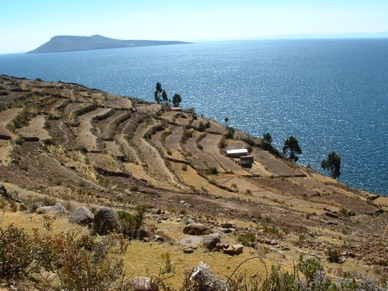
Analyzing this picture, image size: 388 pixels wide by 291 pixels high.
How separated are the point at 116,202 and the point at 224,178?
25.2 m

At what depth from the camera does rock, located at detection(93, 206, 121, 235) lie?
12031mm

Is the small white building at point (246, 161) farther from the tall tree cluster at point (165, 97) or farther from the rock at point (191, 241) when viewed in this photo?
the tall tree cluster at point (165, 97)

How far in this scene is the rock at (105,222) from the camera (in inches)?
474

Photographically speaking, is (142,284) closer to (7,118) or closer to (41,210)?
(41,210)

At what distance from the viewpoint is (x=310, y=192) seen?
4212cm

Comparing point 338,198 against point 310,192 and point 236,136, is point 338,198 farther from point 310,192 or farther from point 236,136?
point 236,136

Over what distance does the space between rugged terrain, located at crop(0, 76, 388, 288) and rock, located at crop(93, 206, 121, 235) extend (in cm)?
148

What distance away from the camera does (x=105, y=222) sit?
12.1 meters

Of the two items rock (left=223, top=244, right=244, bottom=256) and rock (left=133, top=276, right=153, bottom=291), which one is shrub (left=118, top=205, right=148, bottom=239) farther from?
rock (left=133, top=276, right=153, bottom=291)

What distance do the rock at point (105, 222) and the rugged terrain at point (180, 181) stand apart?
148 centimetres

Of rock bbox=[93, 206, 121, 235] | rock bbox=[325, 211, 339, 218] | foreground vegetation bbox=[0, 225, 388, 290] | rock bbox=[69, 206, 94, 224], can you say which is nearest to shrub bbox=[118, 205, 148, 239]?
rock bbox=[93, 206, 121, 235]

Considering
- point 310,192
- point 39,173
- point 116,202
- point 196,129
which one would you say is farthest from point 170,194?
point 196,129

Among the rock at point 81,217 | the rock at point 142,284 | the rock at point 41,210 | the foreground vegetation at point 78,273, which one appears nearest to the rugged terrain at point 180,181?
the rock at point 41,210

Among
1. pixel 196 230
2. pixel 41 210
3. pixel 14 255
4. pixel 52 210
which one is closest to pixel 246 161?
pixel 196 230
